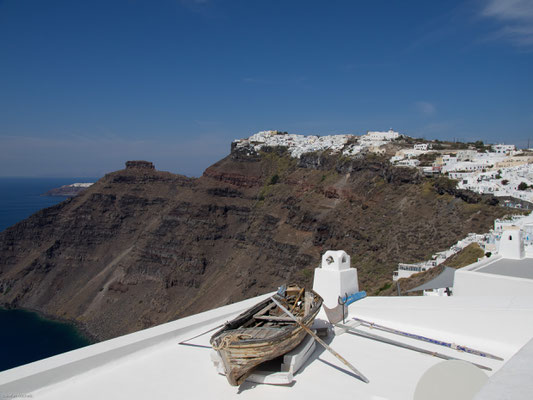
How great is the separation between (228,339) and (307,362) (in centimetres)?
138

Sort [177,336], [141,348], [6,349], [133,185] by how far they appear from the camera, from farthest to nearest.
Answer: [133,185]
[6,349]
[177,336]
[141,348]

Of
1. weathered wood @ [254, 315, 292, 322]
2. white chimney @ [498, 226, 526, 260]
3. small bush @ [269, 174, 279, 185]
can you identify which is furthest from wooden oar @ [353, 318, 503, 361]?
small bush @ [269, 174, 279, 185]

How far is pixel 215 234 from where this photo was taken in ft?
219

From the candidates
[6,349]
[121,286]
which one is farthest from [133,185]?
[6,349]

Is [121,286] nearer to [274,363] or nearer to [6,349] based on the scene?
[6,349]

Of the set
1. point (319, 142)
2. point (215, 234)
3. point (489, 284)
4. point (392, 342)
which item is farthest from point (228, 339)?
point (319, 142)

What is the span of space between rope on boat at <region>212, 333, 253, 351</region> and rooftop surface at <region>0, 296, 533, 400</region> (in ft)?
1.71

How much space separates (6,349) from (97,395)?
5805 cm

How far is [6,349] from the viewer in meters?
52.1

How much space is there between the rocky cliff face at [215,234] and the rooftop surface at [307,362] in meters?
31.3

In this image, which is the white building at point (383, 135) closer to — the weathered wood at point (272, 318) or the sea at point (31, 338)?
the sea at point (31, 338)

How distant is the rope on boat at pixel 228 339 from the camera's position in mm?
Answer: 5082

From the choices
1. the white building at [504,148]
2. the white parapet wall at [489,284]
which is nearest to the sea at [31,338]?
the white parapet wall at [489,284]

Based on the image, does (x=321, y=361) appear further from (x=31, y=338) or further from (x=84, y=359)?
(x=31, y=338)
